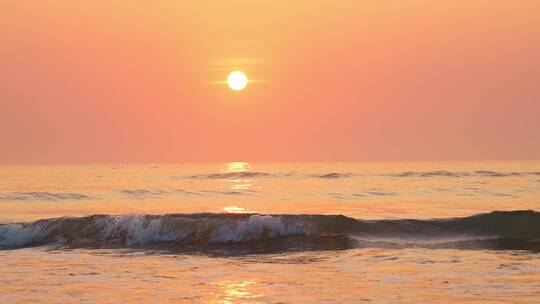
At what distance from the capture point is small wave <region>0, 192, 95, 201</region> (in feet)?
160

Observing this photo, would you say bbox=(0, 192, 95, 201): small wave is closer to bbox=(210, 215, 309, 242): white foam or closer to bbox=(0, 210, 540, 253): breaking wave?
bbox=(0, 210, 540, 253): breaking wave

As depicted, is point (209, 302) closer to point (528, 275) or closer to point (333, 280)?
point (333, 280)

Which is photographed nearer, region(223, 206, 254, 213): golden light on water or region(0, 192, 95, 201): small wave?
region(223, 206, 254, 213): golden light on water

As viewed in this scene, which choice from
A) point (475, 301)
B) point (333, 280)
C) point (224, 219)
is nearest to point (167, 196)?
point (224, 219)

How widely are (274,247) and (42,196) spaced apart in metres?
27.2

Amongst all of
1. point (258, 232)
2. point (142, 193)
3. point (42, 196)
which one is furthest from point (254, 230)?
point (42, 196)

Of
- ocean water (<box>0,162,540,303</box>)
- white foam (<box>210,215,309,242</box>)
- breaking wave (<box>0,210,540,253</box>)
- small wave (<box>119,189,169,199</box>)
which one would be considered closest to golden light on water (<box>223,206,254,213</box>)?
ocean water (<box>0,162,540,303</box>)

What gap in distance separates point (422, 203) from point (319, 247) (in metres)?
17.3

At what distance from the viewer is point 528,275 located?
18.9 m

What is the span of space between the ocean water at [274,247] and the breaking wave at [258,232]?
0.16 feet

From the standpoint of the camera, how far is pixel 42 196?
166 feet

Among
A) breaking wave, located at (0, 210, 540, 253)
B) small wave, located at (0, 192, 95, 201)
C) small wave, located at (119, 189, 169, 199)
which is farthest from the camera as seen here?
small wave, located at (119, 189, 169, 199)

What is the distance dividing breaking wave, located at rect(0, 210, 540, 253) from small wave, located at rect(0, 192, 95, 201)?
57.4 feet

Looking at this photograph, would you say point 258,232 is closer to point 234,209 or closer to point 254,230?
point 254,230
